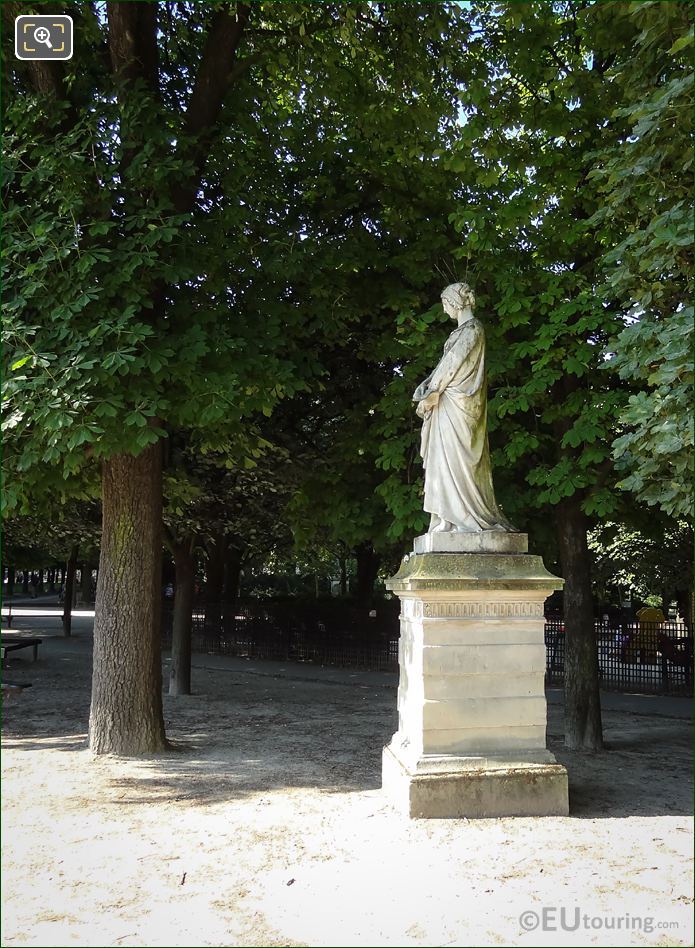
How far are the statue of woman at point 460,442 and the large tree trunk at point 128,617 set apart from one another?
3.46 meters

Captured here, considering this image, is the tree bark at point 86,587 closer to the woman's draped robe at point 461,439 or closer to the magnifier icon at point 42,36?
the magnifier icon at point 42,36

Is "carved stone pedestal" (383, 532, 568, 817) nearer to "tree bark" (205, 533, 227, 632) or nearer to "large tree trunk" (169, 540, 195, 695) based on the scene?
"large tree trunk" (169, 540, 195, 695)

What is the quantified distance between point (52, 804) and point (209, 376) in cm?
421

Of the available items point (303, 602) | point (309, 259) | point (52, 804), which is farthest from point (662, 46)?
point (303, 602)

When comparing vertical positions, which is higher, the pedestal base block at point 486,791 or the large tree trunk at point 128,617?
the large tree trunk at point 128,617

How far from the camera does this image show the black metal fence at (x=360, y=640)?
54.5ft

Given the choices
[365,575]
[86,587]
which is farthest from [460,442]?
[86,587]

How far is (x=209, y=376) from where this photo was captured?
7660 millimetres

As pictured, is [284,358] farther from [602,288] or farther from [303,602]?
[303,602]

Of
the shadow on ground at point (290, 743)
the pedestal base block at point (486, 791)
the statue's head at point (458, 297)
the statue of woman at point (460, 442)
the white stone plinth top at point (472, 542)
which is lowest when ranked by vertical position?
the shadow on ground at point (290, 743)

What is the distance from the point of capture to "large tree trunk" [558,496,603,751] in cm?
1015

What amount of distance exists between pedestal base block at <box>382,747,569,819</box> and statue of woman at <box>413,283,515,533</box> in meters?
2.08

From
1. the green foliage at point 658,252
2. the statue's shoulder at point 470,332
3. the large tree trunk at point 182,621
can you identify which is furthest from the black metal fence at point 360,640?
the green foliage at point 658,252

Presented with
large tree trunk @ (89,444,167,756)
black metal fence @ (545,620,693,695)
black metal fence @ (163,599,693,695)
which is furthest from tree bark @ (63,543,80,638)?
large tree trunk @ (89,444,167,756)
